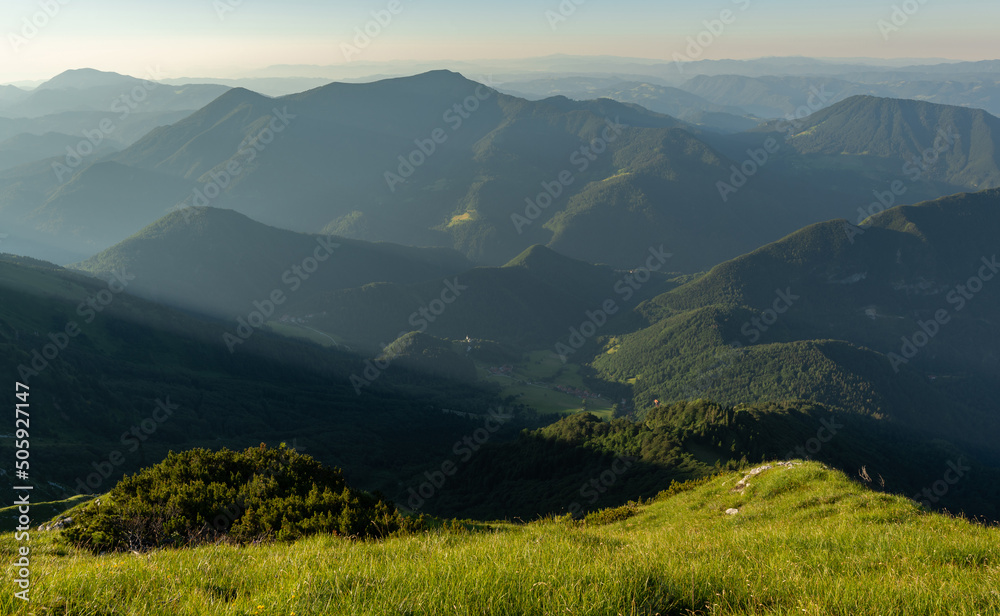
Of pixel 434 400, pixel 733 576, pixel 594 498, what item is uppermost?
pixel 733 576

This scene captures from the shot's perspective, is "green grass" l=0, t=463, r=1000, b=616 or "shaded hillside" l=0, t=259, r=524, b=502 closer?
"green grass" l=0, t=463, r=1000, b=616

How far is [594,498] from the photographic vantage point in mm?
64938

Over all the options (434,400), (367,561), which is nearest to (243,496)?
(367,561)

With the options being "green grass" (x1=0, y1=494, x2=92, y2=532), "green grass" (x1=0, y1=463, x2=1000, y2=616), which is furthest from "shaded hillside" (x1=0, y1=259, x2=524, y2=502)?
"green grass" (x1=0, y1=463, x2=1000, y2=616)

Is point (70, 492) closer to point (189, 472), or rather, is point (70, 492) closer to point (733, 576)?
point (189, 472)

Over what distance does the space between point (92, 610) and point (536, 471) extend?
85.9 metres

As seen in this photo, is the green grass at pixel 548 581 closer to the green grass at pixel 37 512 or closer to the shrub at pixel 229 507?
the shrub at pixel 229 507

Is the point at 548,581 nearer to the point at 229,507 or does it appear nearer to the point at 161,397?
the point at 229,507

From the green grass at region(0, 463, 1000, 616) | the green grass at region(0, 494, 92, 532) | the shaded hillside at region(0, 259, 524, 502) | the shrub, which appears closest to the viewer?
the green grass at region(0, 463, 1000, 616)

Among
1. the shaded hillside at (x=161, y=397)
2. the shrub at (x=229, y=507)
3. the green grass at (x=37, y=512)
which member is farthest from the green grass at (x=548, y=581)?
the shaded hillside at (x=161, y=397)

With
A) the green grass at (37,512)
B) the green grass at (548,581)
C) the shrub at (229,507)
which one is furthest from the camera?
the green grass at (37,512)

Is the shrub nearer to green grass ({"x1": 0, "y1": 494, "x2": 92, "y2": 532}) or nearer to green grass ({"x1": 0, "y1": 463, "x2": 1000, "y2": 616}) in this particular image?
green grass ({"x1": 0, "y1": 463, "x2": 1000, "y2": 616})

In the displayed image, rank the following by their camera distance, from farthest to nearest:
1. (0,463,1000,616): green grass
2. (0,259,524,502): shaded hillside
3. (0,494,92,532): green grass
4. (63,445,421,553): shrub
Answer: (0,259,524,502): shaded hillside < (0,494,92,532): green grass < (63,445,421,553): shrub < (0,463,1000,616): green grass

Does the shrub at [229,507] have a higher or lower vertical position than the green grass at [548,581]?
lower
